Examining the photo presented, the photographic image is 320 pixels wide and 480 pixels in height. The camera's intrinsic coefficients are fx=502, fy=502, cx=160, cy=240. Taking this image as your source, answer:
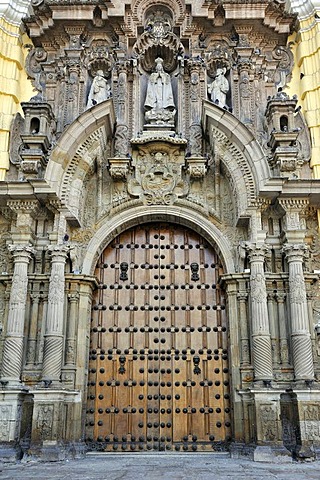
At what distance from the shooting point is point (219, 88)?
34.2ft

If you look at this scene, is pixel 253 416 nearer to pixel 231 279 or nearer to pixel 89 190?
pixel 231 279

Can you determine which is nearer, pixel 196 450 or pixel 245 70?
pixel 196 450

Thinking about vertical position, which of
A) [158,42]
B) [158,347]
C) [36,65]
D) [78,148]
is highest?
[158,42]

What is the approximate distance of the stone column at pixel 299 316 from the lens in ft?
27.0

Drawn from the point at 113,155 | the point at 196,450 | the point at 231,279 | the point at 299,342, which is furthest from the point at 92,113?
the point at 196,450

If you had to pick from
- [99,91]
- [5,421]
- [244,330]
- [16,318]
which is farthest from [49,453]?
[99,91]

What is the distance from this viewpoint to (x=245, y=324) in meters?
8.89

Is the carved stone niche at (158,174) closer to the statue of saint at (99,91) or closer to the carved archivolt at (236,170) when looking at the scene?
the carved archivolt at (236,170)

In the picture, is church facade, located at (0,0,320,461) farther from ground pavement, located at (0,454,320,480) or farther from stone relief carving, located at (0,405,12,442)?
ground pavement, located at (0,454,320,480)

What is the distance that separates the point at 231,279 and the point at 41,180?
384cm

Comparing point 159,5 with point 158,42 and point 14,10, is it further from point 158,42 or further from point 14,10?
point 14,10

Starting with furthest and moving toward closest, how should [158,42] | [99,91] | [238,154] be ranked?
1. [158,42]
2. [99,91]
3. [238,154]

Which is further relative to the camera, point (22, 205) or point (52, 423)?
point (22, 205)

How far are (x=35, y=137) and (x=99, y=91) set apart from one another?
1.98 meters
